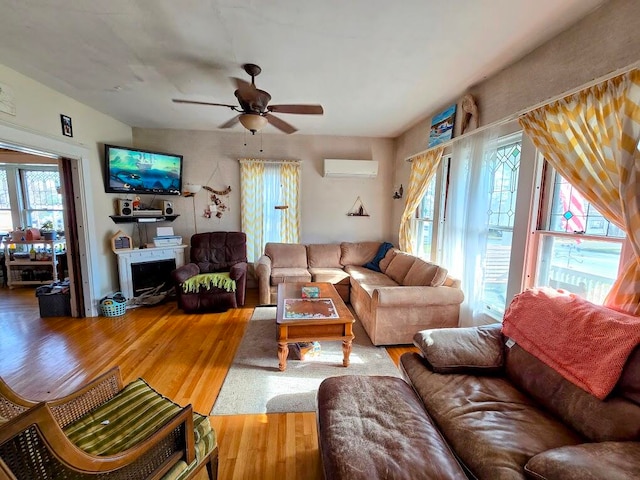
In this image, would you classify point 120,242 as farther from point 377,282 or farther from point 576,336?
point 576,336

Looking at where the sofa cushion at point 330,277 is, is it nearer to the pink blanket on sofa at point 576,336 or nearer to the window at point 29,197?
the pink blanket on sofa at point 576,336

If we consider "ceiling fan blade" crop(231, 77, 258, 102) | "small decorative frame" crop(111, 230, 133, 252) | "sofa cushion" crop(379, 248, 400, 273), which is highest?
"ceiling fan blade" crop(231, 77, 258, 102)

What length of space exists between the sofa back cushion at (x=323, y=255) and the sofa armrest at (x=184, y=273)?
5.59 feet

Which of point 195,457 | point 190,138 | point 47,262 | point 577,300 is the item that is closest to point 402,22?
point 577,300

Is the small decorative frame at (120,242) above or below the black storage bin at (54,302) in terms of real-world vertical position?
above

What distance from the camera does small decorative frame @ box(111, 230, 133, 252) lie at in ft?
11.8

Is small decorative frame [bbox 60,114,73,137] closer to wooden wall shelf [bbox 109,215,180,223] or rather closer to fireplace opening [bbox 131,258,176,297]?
wooden wall shelf [bbox 109,215,180,223]

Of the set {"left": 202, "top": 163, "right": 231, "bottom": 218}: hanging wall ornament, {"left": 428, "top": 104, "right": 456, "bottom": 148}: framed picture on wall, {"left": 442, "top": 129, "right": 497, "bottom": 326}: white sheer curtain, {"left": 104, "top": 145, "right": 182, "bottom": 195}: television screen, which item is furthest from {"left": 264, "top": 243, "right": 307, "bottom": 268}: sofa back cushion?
{"left": 428, "top": 104, "right": 456, "bottom": 148}: framed picture on wall

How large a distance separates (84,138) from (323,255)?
352 cm

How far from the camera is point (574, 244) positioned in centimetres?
186

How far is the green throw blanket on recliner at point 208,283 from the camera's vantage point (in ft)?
11.1

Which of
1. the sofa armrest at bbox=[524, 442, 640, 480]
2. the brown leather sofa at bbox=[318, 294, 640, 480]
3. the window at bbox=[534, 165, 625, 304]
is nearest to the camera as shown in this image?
the sofa armrest at bbox=[524, 442, 640, 480]

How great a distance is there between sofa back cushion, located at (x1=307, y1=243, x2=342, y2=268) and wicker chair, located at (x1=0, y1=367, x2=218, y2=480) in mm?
3038

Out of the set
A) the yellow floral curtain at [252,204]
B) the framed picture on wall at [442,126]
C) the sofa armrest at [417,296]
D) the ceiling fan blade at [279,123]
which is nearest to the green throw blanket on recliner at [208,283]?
the yellow floral curtain at [252,204]
